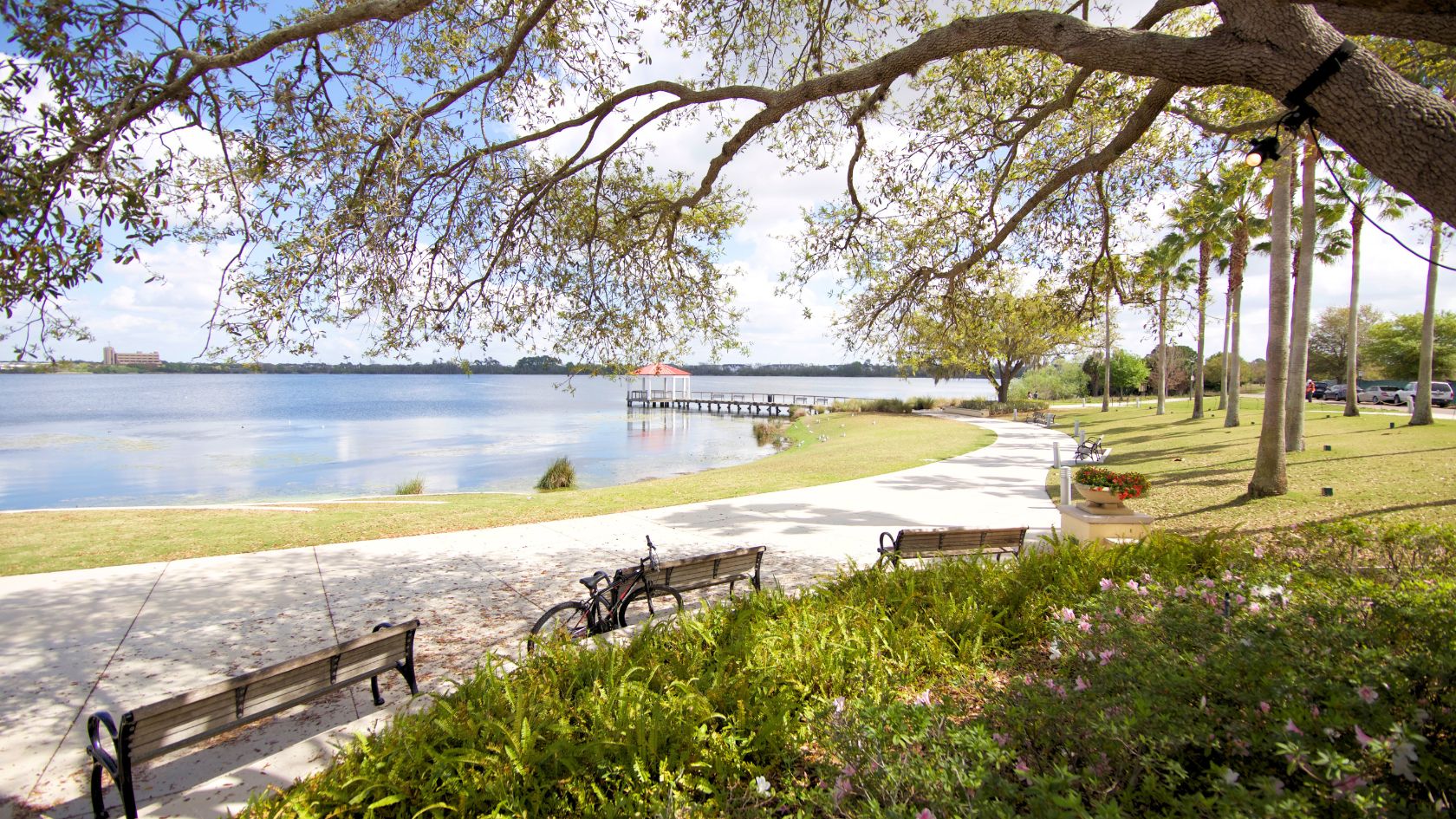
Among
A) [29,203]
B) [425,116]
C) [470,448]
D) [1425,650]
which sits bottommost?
[470,448]

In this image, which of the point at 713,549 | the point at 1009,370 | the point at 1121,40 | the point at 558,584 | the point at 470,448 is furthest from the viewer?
the point at 1009,370

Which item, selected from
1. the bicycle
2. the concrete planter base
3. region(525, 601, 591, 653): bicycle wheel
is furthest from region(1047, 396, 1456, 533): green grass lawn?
region(525, 601, 591, 653): bicycle wheel

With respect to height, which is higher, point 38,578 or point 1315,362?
point 1315,362

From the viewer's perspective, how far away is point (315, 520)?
11531 millimetres

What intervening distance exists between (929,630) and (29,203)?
21.7ft

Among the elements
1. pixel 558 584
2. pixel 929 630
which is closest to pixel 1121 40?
pixel 929 630

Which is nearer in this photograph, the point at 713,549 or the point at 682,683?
the point at 682,683

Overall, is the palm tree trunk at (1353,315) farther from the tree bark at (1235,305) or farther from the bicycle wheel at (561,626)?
the bicycle wheel at (561,626)

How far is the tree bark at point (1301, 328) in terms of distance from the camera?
13766 millimetres

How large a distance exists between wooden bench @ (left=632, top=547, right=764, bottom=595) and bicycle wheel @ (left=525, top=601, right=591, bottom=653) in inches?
22.6

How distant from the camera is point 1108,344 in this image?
39312mm

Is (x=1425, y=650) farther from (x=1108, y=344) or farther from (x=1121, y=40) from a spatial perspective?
(x=1108, y=344)

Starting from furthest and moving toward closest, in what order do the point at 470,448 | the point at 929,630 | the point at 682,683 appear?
the point at 470,448
the point at 929,630
the point at 682,683

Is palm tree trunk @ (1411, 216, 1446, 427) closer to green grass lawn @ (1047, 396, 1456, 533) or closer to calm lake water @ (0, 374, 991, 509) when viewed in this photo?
green grass lawn @ (1047, 396, 1456, 533)
